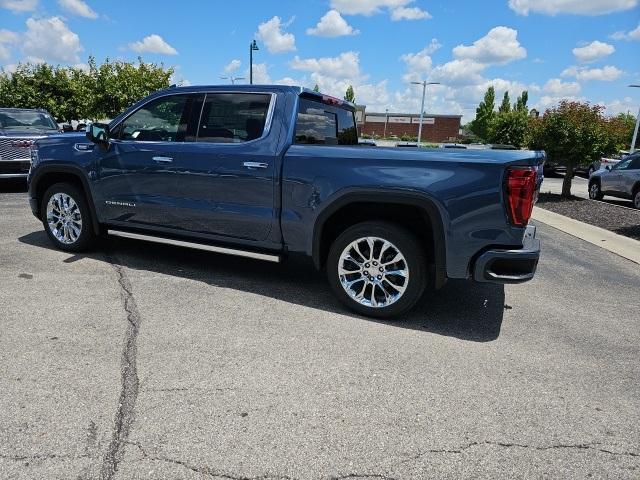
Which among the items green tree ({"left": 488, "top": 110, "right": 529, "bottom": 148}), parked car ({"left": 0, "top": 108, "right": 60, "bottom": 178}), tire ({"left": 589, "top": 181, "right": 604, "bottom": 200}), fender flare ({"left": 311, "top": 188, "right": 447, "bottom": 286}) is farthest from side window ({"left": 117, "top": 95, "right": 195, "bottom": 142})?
green tree ({"left": 488, "top": 110, "right": 529, "bottom": 148})

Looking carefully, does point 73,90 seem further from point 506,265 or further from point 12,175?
point 506,265

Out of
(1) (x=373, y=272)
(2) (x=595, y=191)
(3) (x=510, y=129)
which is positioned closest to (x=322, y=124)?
(1) (x=373, y=272)

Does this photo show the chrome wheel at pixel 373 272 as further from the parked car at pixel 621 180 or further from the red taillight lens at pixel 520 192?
the parked car at pixel 621 180

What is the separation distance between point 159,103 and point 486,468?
4.44 metres

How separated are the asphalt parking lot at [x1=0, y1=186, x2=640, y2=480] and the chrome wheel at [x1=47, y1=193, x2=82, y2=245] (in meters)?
0.62

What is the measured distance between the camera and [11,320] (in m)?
3.84

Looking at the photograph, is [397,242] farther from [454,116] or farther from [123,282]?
[454,116]

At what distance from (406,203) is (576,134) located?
35.1 ft

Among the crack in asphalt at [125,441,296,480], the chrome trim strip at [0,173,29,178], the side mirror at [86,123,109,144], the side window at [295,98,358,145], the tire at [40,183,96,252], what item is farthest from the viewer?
the chrome trim strip at [0,173,29,178]

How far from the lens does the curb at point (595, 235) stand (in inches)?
297

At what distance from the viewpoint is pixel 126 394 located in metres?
2.89

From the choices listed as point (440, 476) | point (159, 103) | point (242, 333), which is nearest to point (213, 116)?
point (159, 103)

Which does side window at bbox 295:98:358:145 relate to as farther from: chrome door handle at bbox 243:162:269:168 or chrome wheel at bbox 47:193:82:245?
chrome wheel at bbox 47:193:82:245

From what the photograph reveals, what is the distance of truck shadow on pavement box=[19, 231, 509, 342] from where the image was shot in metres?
4.20
